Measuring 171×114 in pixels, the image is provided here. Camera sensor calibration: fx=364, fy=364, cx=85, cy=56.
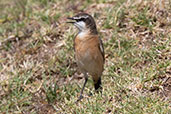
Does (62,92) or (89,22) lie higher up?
(89,22)

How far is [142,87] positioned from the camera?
5.66 m

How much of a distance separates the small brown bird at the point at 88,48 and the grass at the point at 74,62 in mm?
379

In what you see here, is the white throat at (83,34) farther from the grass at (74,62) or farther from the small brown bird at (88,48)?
the grass at (74,62)

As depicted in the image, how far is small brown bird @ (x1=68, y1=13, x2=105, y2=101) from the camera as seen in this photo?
19.8 feet

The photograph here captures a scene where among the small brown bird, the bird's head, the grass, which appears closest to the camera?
the grass

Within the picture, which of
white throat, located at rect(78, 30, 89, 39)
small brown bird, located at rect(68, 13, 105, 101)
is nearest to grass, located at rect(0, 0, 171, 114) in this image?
small brown bird, located at rect(68, 13, 105, 101)

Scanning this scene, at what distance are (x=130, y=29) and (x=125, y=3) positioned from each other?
74 cm

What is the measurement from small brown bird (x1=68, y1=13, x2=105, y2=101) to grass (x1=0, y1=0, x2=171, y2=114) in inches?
14.9

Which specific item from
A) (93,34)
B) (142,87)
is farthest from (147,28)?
(142,87)

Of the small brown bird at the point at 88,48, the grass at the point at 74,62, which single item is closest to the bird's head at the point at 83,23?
the small brown bird at the point at 88,48

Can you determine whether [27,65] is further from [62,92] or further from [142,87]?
[142,87]

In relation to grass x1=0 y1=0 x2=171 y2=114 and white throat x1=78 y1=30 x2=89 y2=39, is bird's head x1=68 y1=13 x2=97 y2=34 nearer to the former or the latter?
white throat x1=78 y1=30 x2=89 y2=39

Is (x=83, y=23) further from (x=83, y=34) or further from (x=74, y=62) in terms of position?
(x=74, y=62)

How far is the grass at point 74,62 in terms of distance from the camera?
559 centimetres
